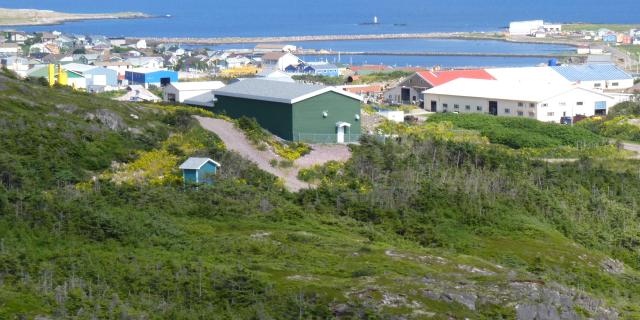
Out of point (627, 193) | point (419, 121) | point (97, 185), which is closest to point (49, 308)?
point (97, 185)

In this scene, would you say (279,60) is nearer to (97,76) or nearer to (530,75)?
(97,76)

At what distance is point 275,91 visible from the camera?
25094 mm

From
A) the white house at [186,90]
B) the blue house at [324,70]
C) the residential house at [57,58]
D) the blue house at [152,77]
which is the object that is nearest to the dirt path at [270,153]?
the white house at [186,90]

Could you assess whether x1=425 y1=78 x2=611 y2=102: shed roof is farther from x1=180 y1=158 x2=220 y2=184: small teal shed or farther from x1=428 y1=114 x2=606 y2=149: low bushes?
x1=180 y1=158 x2=220 y2=184: small teal shed

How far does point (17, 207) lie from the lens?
1441 cm

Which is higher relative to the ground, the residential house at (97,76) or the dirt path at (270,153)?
the residential house at (97,76)

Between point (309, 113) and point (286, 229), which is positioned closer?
point (286, 229)

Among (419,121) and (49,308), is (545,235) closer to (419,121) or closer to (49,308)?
(49,308)

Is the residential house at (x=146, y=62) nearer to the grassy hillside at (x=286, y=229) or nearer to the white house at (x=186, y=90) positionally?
the white house at (x=186, y=90)

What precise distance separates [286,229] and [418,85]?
2512 centimetres

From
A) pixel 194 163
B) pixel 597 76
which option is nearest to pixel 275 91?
pixel 194 163

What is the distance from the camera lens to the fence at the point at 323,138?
23672 mm

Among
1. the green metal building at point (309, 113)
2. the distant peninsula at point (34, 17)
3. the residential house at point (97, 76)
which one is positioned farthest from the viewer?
the distant peninsula at point (34, 17)

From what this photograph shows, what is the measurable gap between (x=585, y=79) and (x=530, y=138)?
16288mm
